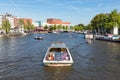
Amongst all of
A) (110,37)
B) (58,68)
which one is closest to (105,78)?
(58,68)

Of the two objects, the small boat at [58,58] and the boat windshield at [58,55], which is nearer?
the small boat at [58,58]

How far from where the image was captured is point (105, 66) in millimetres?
36500

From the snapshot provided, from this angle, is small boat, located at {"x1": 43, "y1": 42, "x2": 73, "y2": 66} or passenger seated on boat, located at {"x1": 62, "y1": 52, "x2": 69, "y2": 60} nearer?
small boat, located at {"x1": 43, "y1": 42, "x2": 73, "y2": 66}

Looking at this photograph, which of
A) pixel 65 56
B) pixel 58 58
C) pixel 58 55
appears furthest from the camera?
pixel 58 55

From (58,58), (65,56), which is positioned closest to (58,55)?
(65,56)

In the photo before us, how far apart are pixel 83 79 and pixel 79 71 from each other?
4.10m

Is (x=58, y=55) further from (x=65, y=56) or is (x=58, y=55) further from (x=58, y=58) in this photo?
(x=58, y=58)

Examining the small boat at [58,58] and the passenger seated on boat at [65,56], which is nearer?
the small boat at [58,58]

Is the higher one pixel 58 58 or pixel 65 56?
pixel 65 56

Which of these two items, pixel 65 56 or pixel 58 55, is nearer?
pixel 65 56

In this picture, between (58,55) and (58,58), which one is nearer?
(58,58)

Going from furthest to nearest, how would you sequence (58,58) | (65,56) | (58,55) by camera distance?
(58,55) → (65,56) → (58,58)

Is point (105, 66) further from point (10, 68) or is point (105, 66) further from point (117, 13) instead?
point (117, 13)

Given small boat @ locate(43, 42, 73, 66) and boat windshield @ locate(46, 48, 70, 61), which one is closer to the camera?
small boat @ locate(43, 42, 73, 66)
